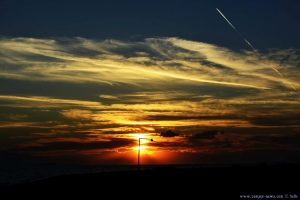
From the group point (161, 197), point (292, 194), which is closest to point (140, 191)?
point (161, 197)

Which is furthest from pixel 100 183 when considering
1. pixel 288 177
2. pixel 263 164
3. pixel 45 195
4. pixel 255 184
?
pixel 263 164

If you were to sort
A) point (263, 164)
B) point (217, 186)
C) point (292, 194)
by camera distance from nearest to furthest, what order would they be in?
point (292, 194) < point (217, 186) < point (263, 164)

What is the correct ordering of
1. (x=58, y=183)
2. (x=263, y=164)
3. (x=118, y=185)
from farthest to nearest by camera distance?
Answer: (x=263, y=164) → (x=58, y=183) → (x=118, y=185)

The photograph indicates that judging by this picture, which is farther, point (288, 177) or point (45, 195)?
point (288, 177)

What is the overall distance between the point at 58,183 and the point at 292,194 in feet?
124

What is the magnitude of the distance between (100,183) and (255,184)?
2291 centimetres

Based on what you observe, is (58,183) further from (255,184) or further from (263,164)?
(263,164)

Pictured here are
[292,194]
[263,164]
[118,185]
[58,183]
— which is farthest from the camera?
[263,164]

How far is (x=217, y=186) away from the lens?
64000 millimetres

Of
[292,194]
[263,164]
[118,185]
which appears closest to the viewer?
[292,194]

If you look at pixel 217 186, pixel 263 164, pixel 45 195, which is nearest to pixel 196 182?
pixel 217 186

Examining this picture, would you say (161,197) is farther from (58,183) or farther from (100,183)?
(58,183)

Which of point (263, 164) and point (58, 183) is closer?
point (58, 183)

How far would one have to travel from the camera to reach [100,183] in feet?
234
